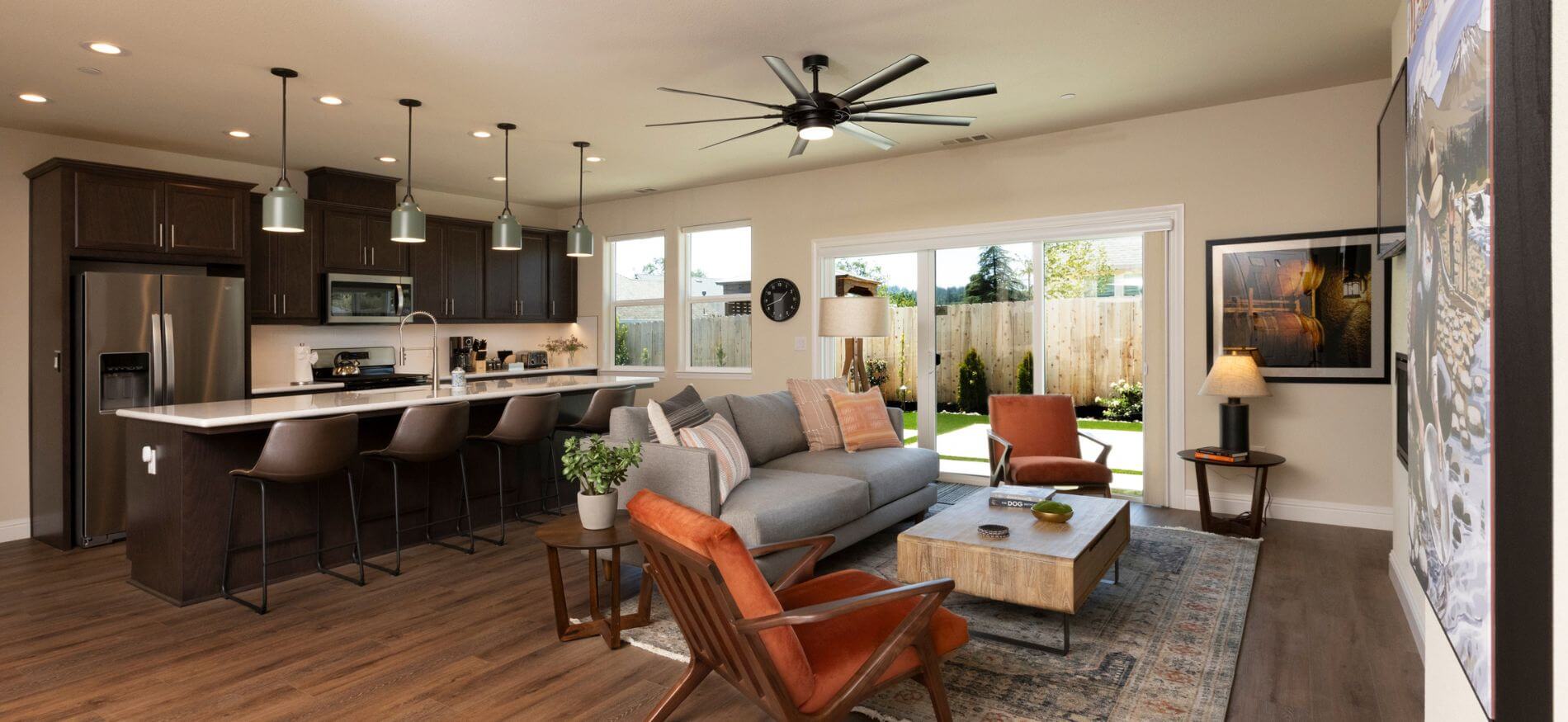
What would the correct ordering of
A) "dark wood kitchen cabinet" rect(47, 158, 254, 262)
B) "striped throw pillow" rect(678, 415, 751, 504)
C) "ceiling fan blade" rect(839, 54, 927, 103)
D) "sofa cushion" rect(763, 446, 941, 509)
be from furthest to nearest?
"dark wood kitchen cabinet" rect(47, 158, 254, 262)
"sofa cushion" rect(763, 446, 941, 509)
"striped throw pillow" rect(678, 415, 751, 504)
"ceiling fan blade" rect(839, 54, 927, 103)

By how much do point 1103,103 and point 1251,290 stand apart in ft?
5.00

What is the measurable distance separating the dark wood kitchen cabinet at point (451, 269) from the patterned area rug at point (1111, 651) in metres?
4.72

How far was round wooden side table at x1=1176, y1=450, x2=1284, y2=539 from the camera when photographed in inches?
179

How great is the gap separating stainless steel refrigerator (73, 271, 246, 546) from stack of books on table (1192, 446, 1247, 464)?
6364mm

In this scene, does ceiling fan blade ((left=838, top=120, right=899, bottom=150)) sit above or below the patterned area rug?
above

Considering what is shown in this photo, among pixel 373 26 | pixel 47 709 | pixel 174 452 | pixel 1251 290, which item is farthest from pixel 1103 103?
pixel 47 709

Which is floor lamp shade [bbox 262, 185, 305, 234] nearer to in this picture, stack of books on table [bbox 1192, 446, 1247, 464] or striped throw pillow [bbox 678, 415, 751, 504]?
striped throw pillow [bbox 678, 415, 751, 504]

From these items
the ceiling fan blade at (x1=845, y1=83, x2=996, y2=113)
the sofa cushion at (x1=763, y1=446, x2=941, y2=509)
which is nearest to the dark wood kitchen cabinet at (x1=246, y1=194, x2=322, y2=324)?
the sofa cushion at (x1=763, y1=446, x2=941, y2=509)

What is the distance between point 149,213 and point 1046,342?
20.5ft

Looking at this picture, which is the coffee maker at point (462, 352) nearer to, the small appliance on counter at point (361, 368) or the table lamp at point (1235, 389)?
the small appliance on counter at point (361, 368)

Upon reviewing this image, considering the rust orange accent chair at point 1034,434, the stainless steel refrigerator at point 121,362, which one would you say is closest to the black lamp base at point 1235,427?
the rust orange accent chair at point 1034,434

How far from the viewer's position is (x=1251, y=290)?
199 inches

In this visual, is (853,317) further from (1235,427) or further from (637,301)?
(637,301)

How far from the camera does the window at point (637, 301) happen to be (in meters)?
8.16
